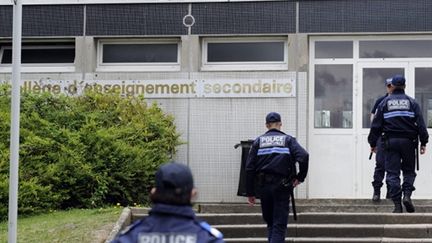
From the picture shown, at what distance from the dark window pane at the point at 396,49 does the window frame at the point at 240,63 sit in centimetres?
138

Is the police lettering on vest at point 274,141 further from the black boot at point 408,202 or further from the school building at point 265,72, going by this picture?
the school building at point 265,72

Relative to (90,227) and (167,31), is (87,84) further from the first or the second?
(90,227)

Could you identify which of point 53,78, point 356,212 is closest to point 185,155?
point 53,78

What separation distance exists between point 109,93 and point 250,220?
3.87 m

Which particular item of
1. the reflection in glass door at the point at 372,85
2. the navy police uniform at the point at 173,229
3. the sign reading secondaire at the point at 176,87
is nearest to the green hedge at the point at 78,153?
the sign reading secondaire at the point at 176,87

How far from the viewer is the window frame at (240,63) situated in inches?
521

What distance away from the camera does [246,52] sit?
44.2ft

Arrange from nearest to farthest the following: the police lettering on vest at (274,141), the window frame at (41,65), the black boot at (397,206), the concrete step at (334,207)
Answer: the police lettering on vest at (274,141), the black boot at (397,206), the concrete step at (334,207), the window frame at (41,65)

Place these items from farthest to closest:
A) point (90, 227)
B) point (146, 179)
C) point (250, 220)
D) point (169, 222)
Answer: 1. point (146, 179)
2. point (250, 220)
3. point (90, 227)
4. point (169, 222)

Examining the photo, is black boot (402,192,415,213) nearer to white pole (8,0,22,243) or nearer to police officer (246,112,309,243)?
police officer (246,112,309,243)

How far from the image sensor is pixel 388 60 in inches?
508

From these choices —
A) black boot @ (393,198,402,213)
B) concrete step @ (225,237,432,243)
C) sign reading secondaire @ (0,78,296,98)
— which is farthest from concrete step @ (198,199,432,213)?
sign reading secondaire @ (0,78,296,98)

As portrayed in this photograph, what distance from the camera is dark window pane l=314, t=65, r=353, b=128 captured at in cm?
1303

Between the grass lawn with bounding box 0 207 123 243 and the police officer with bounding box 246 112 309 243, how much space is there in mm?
1923
